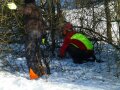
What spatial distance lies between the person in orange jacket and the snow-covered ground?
265 millimetres

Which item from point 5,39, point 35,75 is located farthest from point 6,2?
point 35,75

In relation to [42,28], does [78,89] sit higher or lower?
lower

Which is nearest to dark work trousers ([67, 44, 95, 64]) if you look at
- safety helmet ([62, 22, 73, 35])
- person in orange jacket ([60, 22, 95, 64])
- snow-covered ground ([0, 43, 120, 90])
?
person in orange jacket ([60, 22, 95, 64])

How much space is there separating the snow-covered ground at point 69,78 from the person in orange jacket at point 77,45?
27cm

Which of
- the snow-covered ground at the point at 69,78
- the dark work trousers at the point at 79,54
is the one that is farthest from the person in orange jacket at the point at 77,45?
the snow-covered ground at the point at 69,78

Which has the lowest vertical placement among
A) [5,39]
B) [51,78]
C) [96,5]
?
[51,78]

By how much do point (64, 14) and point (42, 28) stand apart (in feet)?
11.7

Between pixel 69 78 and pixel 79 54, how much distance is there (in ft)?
6.21

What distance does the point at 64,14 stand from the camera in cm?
1366

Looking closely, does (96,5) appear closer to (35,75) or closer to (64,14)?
(64,14)

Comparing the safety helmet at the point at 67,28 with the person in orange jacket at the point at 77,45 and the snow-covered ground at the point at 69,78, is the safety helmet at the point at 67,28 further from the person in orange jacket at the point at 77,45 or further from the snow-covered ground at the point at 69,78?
the snow-covered ground at the point at 69,78

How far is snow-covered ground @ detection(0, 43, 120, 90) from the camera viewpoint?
30.5 ft

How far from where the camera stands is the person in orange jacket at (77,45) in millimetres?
12031

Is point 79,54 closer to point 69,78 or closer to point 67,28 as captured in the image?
point 67,28
